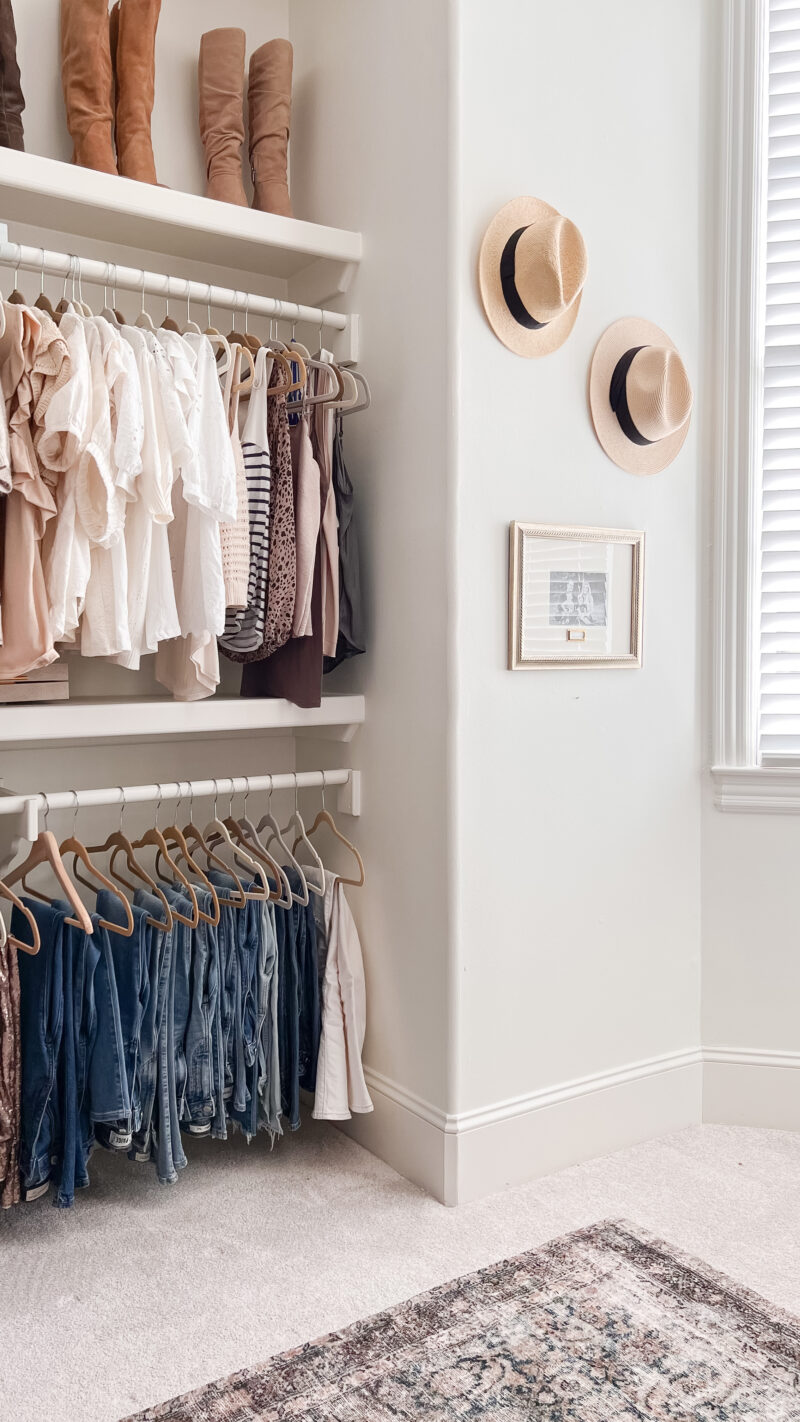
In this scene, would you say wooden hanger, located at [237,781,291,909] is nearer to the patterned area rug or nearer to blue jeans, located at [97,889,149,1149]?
blue jeans, located at [97,889,149,1149]

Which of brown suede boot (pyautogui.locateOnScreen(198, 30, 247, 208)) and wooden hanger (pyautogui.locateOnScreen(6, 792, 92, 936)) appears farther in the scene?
brown suede boot (pyautogui.locateOnScreen(198, 30, 247, 208))

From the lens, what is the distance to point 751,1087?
2.60m

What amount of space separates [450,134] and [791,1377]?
2.33m

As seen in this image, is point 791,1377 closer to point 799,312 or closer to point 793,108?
point 799,312

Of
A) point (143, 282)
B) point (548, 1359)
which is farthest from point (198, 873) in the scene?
point (143, 282)

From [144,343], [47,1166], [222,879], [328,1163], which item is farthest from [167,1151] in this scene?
[144,343]

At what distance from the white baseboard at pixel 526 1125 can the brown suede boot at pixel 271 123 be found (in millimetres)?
2086

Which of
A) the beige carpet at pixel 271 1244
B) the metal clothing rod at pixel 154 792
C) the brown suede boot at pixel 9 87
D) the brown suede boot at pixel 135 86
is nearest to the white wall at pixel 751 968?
the beige carpet at pixel 271 1244

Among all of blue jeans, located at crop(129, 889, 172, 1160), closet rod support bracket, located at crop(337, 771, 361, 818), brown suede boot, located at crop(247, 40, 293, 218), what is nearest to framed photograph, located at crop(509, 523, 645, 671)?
closet rod support bracket, located at crop(337, 771, 361, 818)

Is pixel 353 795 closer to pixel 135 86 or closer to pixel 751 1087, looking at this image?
pixel 751 1087

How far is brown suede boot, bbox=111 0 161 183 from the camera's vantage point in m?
2.32

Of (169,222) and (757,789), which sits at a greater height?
(169,222)

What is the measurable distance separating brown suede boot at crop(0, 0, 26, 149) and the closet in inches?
4.3

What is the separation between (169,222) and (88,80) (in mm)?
367
